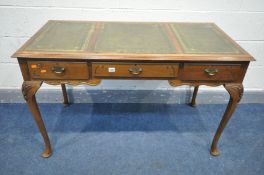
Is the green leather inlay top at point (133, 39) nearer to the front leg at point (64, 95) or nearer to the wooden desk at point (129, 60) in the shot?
the wooden desk at point (129, 60)

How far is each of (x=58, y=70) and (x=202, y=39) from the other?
938 mm

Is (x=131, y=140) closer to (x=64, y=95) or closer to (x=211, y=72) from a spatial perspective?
(x=64, y=95)

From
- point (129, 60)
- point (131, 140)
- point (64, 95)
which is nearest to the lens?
point (129, 60)

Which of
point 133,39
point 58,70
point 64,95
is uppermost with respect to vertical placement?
point 133,39

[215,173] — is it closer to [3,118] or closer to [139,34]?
[139,34]

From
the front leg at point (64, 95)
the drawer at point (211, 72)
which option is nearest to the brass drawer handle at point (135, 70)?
the drawer at point (211, 72)

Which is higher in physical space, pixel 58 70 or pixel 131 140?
pixel 58 70

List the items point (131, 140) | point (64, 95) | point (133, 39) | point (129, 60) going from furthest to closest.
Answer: point (64, 95), point (131, 140), point (133, 39), point (129, 60)

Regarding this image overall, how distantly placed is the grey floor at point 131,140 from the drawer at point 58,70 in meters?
0.72

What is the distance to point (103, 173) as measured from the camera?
5.36ft

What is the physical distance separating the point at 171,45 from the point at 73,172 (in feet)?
3.68

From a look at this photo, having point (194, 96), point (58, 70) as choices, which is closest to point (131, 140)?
point (194, 96)

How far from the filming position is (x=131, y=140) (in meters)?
1.92

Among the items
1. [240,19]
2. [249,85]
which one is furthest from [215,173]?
[240,19]
